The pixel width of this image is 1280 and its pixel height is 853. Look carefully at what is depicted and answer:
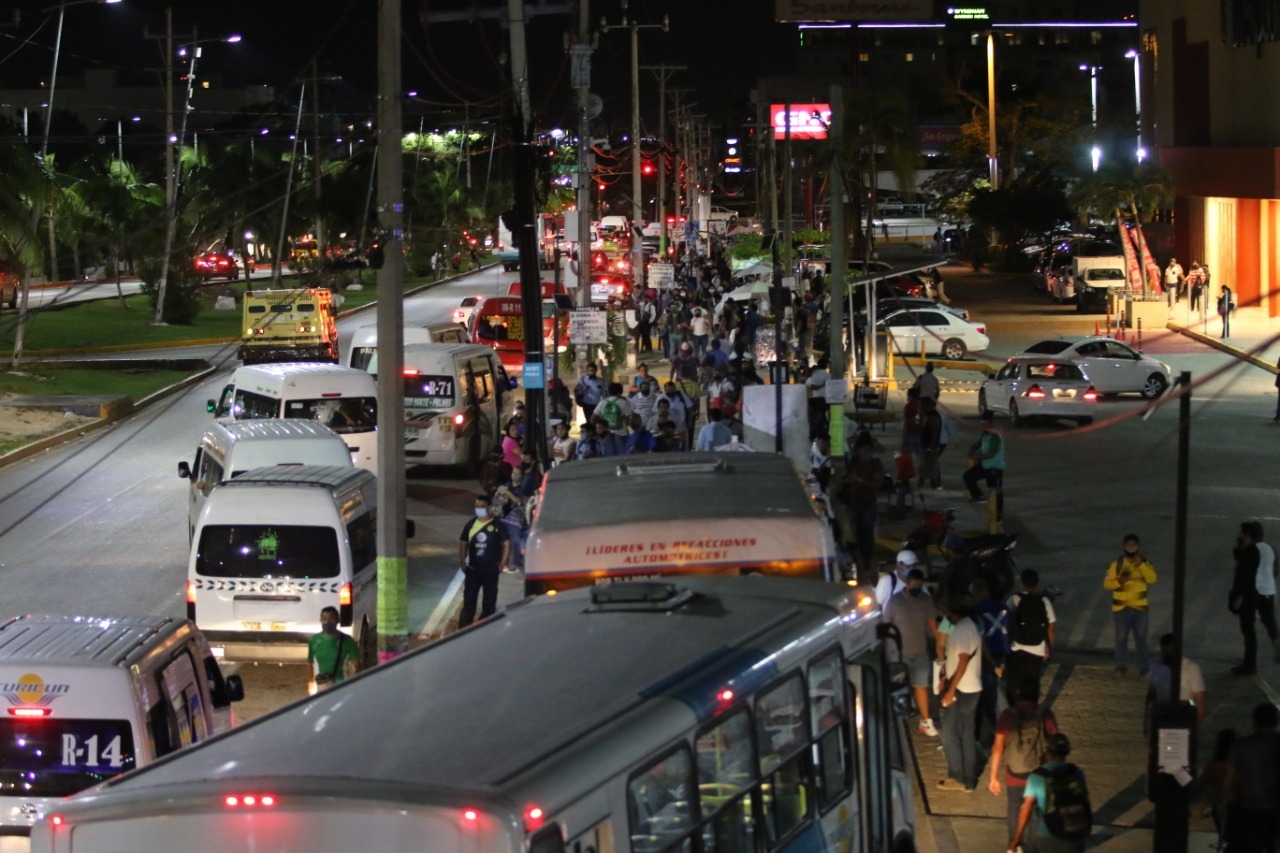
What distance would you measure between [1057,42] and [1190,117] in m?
126

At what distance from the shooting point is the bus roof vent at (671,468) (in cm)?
1208

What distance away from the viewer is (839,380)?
1011 inches

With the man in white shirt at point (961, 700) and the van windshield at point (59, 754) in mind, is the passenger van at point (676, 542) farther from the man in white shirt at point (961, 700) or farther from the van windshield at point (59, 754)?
the van windshield at point (59, 754)

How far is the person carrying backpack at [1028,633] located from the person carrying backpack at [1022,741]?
247cm

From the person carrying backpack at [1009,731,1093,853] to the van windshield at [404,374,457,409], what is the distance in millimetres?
19005

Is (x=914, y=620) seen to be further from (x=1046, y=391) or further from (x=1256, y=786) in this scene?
(x=1046, y=391)

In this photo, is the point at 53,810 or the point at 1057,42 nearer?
the point at 53,810

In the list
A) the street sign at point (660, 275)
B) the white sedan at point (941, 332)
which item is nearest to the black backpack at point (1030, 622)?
the white sedan at point (941, 332)

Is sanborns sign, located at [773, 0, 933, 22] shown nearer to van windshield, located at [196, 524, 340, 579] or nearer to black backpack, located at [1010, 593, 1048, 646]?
van windshield, located at [196, 524, 340, 579]

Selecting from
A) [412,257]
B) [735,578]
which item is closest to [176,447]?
[735,578]

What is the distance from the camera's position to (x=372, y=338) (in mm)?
35219

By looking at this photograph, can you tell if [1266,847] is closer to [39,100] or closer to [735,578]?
[735,578]

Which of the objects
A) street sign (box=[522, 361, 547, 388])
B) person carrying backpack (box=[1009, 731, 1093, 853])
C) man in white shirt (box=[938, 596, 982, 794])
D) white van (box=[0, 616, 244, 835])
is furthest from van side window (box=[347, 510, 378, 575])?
person carrying backpack (box=[1009, 731, 1093, 853])

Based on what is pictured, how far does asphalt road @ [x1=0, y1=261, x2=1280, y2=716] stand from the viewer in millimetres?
19000
